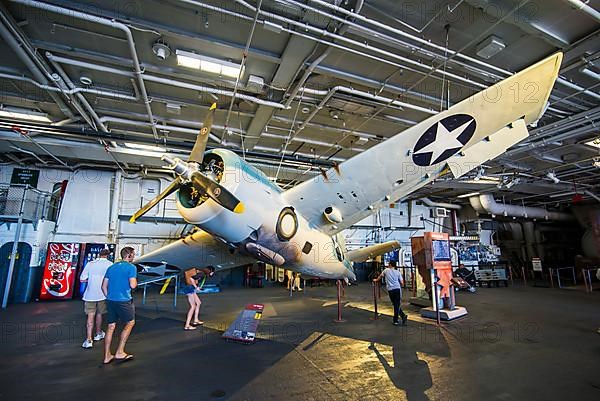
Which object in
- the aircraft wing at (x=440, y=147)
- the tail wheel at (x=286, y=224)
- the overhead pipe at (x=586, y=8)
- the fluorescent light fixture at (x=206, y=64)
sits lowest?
the tail wheel at (x=286, y=224)

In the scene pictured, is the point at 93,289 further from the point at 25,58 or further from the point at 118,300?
the point at 25,58

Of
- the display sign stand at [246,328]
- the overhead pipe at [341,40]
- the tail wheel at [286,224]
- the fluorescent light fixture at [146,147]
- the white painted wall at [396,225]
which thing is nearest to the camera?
the overhead pipe at [341,40]

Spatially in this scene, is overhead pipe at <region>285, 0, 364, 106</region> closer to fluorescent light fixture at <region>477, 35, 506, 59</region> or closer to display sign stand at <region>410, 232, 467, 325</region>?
fluorescent light fixture at <region>477, 35, 506, 59</region>

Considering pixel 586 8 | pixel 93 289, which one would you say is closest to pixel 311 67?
pixel 586 8

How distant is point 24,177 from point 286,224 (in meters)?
13.8

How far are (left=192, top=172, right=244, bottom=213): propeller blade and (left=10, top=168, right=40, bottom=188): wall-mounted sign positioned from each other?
42.9ft

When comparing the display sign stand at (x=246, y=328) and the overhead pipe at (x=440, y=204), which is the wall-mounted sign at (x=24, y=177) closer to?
the display sign stand at (x=246, y=328)

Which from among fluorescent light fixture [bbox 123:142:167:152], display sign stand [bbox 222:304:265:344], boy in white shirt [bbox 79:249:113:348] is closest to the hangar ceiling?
fluorescent light fixture [bbox 123:142:167:152]

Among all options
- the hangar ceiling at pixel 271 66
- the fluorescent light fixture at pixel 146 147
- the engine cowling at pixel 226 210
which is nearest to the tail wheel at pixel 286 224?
the engine cowling at pixel 226 210

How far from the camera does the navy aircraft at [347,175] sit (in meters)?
4.20

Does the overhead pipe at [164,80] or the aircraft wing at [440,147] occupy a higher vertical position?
the overhead pipe at [164,80]

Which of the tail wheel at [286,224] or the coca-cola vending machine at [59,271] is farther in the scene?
the coca-cola vending machine at [59,271]

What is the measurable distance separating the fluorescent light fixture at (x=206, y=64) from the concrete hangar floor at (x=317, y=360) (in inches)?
215

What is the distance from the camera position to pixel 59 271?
37.3 ft
